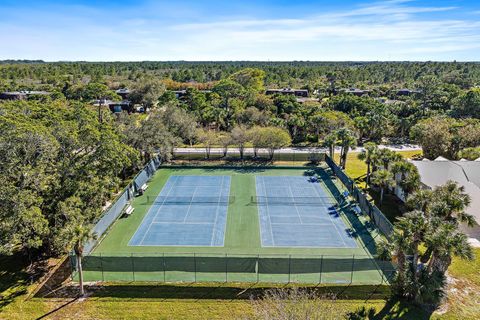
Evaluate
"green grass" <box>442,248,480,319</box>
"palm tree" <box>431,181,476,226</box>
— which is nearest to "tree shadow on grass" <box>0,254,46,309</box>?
"green grass" <box>442,248,480,319</box>

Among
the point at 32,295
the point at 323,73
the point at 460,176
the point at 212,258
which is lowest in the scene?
the point at 32,295

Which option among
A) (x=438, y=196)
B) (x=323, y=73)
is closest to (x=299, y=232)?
(x=438, y=196)

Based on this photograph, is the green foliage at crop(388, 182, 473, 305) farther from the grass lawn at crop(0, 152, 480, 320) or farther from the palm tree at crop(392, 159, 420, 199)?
the palm tree at crop(392, 159, 420, 199)

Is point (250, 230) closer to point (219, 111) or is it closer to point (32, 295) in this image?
point (32, 295)

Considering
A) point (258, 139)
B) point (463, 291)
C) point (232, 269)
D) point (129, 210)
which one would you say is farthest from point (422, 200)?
point (258, 139)

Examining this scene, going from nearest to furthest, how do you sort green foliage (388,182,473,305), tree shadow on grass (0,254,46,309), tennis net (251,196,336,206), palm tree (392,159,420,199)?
1. green foliage (388,182,473,305)
2. tree shadow on grass (0,254,46,309)
3. palm tree (392,159,420,199)
4. tennis net (251,196,336,206)

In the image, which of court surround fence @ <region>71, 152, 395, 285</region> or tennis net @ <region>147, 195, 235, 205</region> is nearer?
court surround fence @ <region>71, 152, 395, 285</region>

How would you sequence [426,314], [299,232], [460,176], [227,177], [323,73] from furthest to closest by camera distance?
1. [323,73]
2. [227,177]
3. [460,176]
4. [299,232]
5. [426,314]
